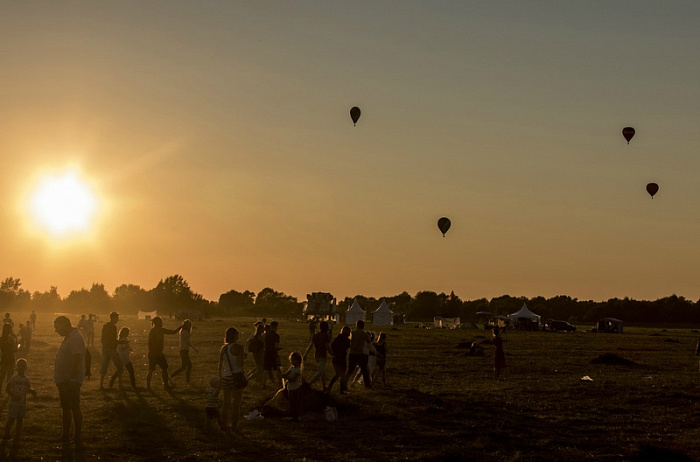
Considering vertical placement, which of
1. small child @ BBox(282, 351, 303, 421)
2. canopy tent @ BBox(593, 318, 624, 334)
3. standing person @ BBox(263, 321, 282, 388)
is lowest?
small child @ BBox(282, 351, 303, 421)

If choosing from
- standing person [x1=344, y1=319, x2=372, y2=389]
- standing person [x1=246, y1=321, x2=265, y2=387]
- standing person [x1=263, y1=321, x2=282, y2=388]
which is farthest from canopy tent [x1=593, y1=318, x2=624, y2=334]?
standing person [x1=263, y1=321, x2=282, y2=388]

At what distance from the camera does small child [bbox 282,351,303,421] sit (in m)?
18.6

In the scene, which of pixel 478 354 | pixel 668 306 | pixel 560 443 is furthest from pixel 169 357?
pixel 668 306

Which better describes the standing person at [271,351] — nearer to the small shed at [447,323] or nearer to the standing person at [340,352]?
the standing person at [340,352]

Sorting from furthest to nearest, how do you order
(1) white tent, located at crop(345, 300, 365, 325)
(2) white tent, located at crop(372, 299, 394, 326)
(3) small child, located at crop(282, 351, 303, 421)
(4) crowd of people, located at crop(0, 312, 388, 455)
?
(2) white tent, located at crop(372, 299, 394, 326) < (1) white tent, located at crop(345, 300, 365, 325) < (3) small child, located at crop(282, 351, 303, 421) < (4) crowd of people, located at crop(0, 312, 388, 455)

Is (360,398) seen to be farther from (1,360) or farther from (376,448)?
(1,360)

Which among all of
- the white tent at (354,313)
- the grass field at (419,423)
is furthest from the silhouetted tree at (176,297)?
the grass field at (419,423)

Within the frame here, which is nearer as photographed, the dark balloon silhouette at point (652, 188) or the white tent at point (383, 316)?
the dark balloon silhouette at point (652, 188)

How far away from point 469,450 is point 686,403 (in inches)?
431

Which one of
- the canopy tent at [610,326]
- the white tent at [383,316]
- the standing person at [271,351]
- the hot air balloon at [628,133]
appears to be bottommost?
the standing person at [271,351]

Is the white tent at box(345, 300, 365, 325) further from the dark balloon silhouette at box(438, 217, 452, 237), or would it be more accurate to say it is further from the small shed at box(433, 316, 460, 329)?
the dark balloon silhouette at box(438, 217, 452, 237)

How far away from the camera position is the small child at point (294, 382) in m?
18.6

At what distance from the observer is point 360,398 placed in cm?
2314

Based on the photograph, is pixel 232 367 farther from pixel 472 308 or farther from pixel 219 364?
pixel 472 308
